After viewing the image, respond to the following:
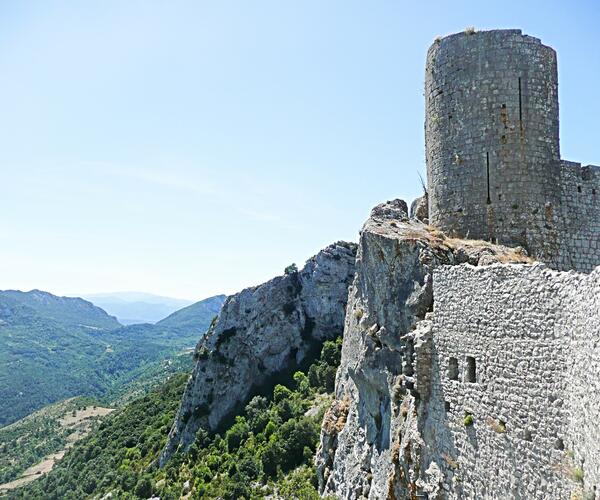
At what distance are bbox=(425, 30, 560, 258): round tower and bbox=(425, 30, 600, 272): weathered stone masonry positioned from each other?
28mm

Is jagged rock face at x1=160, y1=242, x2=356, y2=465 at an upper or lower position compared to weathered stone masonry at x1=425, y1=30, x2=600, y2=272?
lower

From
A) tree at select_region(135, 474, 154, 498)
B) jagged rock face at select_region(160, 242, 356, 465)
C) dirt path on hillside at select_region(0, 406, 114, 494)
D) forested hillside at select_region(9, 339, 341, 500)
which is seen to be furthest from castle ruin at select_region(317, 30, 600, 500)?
dirt path on hillside at select_region(0, 406, 114, 494)

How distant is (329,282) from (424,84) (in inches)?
1792

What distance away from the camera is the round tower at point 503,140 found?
1524 cm

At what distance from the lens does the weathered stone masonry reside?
1525 cm

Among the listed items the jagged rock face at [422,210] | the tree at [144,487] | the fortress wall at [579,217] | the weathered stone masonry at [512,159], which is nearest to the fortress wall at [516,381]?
the weathered stone masonry at [512,159]

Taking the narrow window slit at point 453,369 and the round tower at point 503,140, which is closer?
the narrow window slit at point 453,369

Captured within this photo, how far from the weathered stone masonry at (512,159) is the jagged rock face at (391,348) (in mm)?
1346

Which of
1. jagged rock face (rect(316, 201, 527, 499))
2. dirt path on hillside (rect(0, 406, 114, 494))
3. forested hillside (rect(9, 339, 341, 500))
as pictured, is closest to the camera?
jagged rock face (rect(316, 201, 527, 499))

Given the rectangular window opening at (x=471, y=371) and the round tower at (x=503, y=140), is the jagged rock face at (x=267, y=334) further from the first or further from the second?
the rectangular window opening at (x=471, y=371)

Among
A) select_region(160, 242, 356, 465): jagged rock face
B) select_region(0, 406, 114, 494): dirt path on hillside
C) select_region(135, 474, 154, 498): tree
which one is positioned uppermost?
select_region(160, 242, 356, 465): jagged rock face

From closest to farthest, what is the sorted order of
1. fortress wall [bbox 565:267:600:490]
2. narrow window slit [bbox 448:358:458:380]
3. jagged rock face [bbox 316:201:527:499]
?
fortress wall [bbox 565:267:600:490] < narrow window slit [bbox 448:358:458:380] < jagged rock face [bbox 316:201:527:499]

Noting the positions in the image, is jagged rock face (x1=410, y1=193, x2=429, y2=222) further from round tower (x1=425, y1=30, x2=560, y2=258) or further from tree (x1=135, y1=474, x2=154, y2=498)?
tree (x1=135, y1=474, x2=154, y2=498)

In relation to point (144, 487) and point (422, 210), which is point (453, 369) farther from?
point (144, 487)
